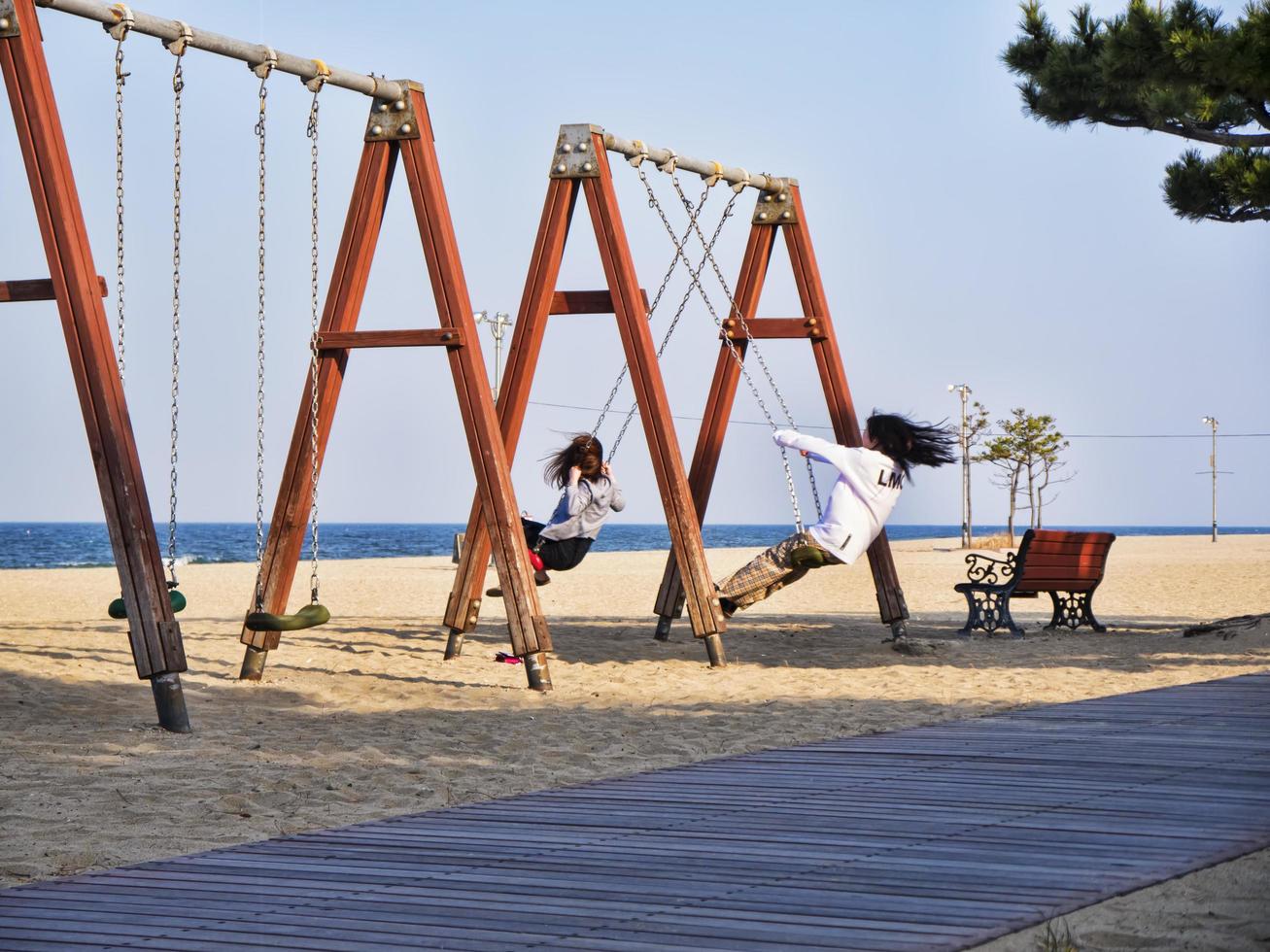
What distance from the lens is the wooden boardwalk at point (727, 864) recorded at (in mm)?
3258

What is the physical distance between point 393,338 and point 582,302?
6.55ft

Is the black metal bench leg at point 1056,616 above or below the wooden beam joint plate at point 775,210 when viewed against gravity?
below

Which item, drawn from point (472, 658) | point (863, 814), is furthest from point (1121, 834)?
point (472, 658)

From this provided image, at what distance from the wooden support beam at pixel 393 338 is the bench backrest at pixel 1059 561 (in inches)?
248

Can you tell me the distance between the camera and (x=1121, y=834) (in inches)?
167

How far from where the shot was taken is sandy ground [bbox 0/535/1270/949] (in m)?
4.95

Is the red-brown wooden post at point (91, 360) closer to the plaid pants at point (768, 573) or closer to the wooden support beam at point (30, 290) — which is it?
the wooden support beam at point (30, 290)

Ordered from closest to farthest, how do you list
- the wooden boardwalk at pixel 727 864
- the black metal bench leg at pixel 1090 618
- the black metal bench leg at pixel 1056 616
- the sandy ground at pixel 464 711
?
the wooden boardwalk at pixel 727 864 < the sandy ground at pixel 464 711 < the black metal bench leg at pixel 1090 618 < the black metal bench leg at pixel 1056 616

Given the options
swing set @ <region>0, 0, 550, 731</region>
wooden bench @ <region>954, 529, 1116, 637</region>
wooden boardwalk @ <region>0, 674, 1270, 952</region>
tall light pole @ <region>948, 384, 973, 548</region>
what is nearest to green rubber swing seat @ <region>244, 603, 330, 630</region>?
swing set @ <region>0, 0, 550, 731</region>

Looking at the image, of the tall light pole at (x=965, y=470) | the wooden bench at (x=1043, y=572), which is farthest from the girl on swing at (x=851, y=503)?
the tall light pole at (x=965, y=470)

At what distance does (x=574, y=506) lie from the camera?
10.6 m

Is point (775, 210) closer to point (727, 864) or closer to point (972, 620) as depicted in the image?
point (972, 620)

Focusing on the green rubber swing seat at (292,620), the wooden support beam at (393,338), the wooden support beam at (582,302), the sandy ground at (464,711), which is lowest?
the sandy ground at (464,711)

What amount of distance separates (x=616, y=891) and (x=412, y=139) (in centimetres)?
638
